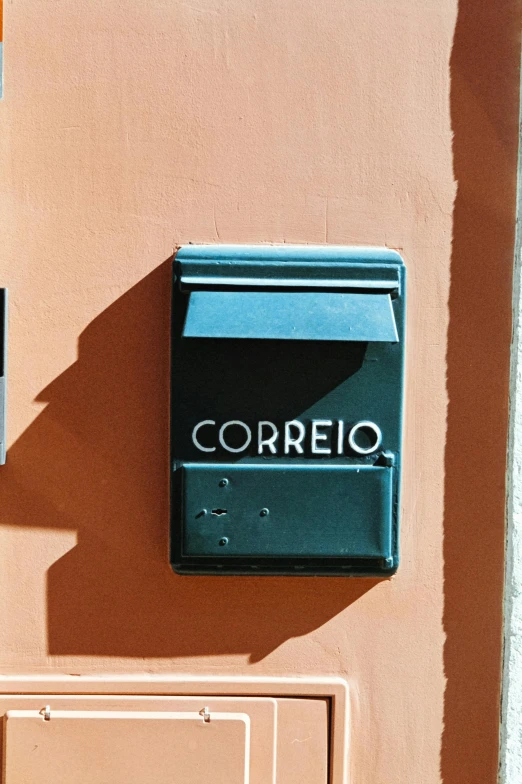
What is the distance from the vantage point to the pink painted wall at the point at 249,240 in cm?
207

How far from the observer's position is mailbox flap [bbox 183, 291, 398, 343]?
1912 millimetres

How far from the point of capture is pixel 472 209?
6.92 ft

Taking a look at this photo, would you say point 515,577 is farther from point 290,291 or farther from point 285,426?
point 290,291

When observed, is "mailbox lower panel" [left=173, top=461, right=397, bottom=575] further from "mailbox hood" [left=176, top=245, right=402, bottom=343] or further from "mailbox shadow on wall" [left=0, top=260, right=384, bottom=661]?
"mailbox hood" [left=176, top=245, right=402, bottom=343]

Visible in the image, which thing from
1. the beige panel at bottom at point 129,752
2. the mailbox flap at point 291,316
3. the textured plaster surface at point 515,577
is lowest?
the beige panel at bottom at point 129,752

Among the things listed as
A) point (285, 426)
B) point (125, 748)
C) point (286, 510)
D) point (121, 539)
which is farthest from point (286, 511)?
point (125, 748)

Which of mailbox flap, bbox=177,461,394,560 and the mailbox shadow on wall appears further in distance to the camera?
the mailbox shadow on wall

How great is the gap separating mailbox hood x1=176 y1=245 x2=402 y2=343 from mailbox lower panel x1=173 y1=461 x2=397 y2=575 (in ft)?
1.34

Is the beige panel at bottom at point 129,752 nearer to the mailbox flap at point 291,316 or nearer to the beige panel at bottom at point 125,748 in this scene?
the beige panel at bottom at point 125,748

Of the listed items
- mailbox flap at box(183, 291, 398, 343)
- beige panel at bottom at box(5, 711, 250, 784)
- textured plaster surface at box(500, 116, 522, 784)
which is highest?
mailbox flap at box(183, 291, 398, 343)

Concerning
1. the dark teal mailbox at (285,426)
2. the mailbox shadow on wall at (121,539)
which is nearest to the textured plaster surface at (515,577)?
the dark teal mailbox at (285,426)

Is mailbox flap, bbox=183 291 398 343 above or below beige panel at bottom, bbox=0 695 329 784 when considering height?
above

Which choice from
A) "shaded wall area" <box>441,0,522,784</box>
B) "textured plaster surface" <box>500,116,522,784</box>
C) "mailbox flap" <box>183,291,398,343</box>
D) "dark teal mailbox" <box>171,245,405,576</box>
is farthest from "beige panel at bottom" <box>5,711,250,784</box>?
"mailbox flap" <box>183,291,398,343</box>

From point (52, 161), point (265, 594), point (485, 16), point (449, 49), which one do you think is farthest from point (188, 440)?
point (485, 16)
